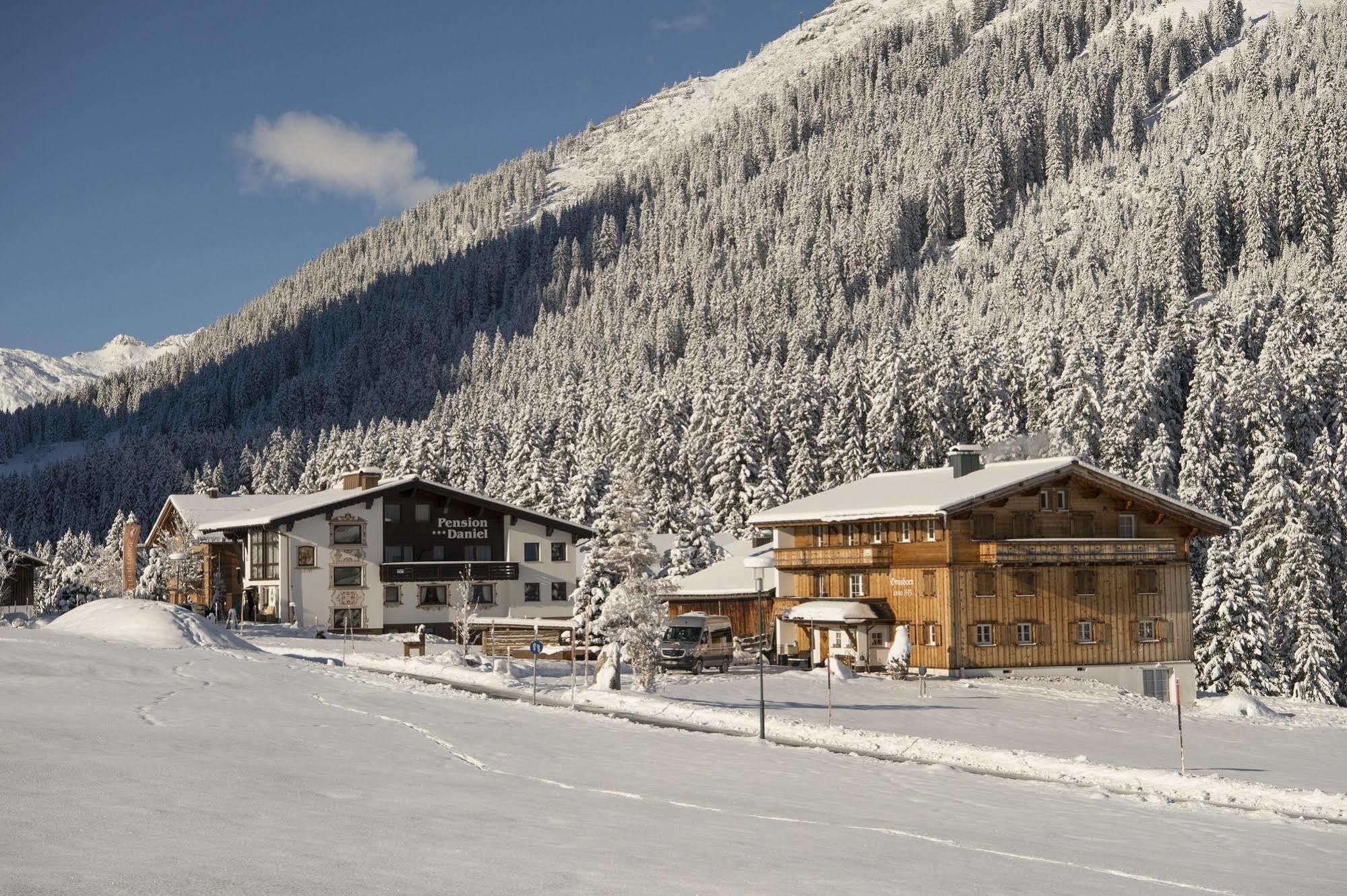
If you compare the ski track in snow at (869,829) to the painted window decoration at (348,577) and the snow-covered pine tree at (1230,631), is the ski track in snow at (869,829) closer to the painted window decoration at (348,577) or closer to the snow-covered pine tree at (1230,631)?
the painted window decoration at (348,577)

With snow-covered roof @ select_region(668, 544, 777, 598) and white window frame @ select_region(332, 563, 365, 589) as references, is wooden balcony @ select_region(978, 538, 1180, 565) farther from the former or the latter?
white window frame @ select_region(332, 563, 365, 589)

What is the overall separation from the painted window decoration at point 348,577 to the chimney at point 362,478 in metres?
6.23

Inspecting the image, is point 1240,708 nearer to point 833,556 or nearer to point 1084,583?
point 1084,583

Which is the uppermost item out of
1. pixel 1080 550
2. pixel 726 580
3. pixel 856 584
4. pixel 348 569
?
pixel 1080 550

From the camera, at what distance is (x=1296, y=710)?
2103 inches

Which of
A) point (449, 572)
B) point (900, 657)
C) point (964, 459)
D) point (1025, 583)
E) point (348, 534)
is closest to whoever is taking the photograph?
point (900, 657)

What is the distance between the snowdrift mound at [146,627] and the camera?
45.3 meters

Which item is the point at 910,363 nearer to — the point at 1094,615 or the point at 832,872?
the point at 1094,615

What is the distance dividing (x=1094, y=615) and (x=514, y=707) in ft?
101

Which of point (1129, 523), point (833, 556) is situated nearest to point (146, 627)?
point (833, 556)

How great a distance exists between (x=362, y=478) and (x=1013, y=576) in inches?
1661

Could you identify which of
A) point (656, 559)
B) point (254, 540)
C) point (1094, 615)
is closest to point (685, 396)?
point (254, 540)

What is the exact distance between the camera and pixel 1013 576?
54.8 metres

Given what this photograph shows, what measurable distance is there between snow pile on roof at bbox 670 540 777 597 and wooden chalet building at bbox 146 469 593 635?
11.6 m
